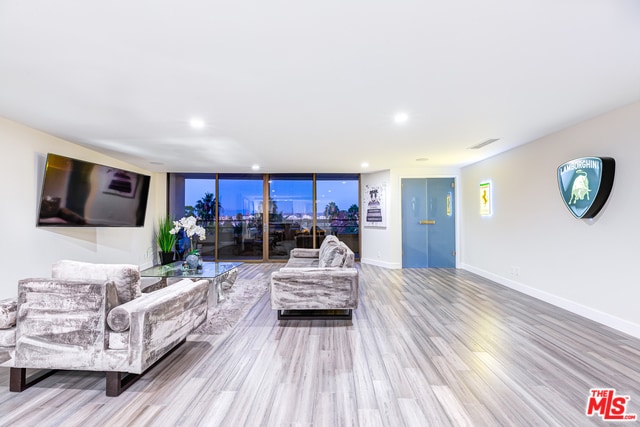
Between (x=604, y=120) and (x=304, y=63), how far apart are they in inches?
138

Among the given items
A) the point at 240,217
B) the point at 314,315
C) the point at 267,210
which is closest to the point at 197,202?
the point at 240,217

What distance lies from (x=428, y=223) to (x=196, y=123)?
5269 mm

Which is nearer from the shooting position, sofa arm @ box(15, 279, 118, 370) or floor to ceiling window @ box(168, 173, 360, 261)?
sofa arm @ box(15, 279, 118, 370)

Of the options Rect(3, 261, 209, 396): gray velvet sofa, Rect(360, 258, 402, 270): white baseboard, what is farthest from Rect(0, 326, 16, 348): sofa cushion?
Rect(360, 258, 402, 270): white baseboard

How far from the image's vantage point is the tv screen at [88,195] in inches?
142

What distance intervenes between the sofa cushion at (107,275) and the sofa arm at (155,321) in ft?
0.36

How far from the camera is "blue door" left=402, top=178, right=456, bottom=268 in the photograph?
6352 millimetres

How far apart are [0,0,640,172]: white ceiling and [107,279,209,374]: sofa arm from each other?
180cm

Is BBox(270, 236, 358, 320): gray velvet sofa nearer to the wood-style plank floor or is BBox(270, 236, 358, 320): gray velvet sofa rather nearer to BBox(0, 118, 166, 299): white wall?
the wood-style plank floor

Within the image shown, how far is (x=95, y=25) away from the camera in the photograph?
1.63 meters

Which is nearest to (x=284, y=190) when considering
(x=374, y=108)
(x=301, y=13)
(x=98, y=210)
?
(x=98, y=210)

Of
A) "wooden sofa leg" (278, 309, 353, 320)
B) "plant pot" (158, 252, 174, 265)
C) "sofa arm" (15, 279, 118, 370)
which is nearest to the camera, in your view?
"sofa arm" (15, 279, 118, 370)

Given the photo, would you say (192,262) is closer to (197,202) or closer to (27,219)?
(27,219)

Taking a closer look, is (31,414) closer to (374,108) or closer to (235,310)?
(235,310)
